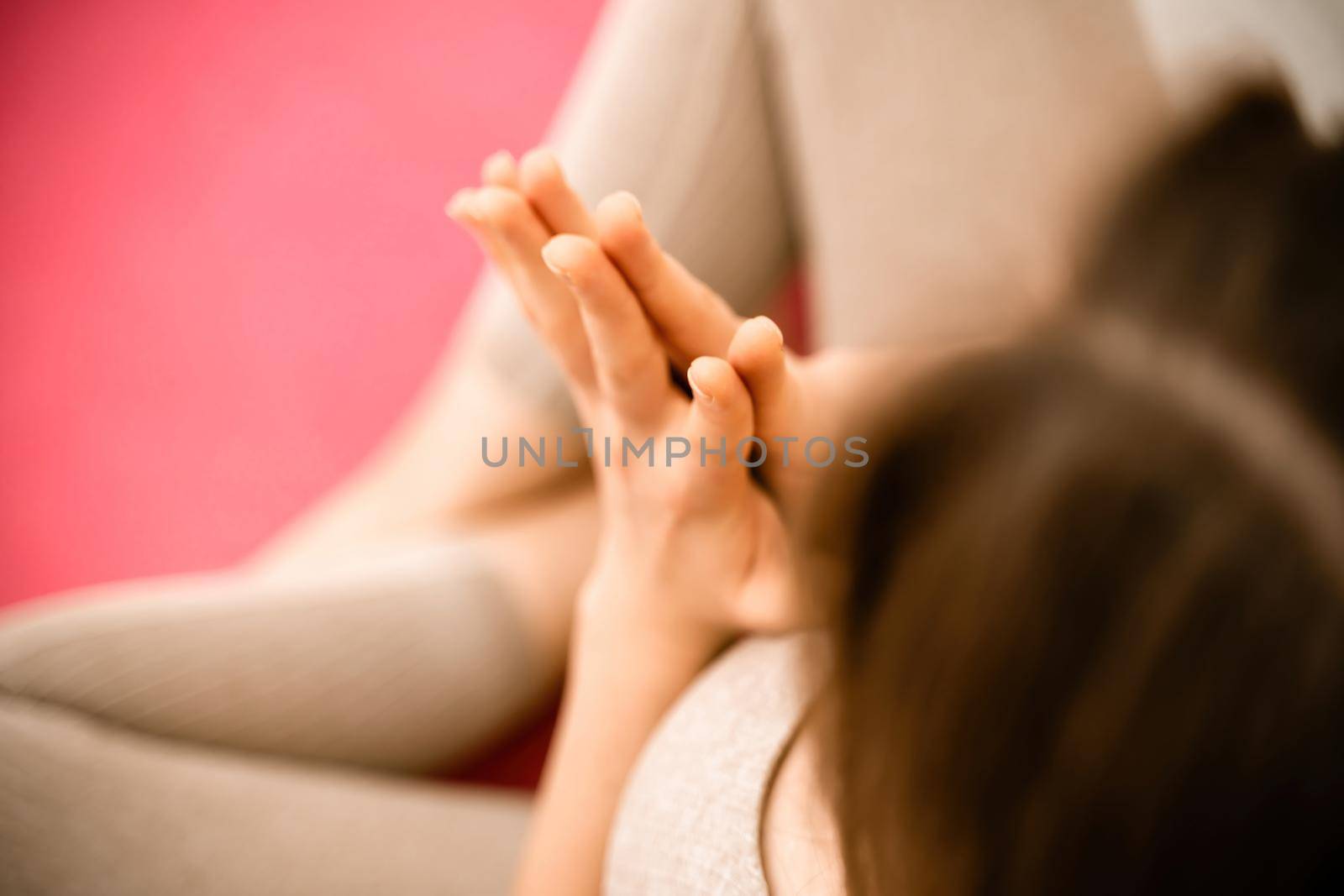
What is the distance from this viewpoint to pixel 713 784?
0.27 m

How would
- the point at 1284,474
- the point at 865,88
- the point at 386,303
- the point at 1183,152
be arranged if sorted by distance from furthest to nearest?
the point at 386,303 → the point at 865,88 → the point at 1183,152 → the point at 1284,474

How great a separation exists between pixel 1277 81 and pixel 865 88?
19 cm

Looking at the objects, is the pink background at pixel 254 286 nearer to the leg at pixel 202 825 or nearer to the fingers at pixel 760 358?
the leg at pixel 202 825

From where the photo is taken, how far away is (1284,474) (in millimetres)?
190

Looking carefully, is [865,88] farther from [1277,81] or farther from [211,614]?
[211,614]

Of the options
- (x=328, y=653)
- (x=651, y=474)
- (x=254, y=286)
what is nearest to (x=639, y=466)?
(x=651, y=474)

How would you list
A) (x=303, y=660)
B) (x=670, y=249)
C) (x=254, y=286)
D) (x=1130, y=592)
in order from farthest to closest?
(x=254, y=286)
(x=303, y=660)
(x=670, y=249)
(x=1130, y=592)

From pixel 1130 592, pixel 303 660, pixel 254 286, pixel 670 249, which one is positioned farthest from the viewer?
pixel 254 286

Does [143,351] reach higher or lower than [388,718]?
higher

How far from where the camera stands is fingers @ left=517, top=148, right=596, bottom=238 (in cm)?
25

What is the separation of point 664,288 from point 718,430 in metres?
0.05

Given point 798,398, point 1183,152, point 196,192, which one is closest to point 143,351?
point 196,192

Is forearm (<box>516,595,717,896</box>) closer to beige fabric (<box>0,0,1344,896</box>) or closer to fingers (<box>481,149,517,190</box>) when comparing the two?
beige fabric (<box>0,0,1344,896</box>)

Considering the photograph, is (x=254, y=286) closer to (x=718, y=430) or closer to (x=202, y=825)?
(x=202, y=825)
